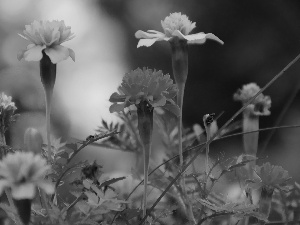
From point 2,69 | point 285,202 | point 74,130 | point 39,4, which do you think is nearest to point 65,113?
point 74,130

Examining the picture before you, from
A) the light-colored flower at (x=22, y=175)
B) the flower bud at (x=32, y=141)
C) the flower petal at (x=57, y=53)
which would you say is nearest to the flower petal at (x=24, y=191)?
the light-colored flower at (x=22, y=175)

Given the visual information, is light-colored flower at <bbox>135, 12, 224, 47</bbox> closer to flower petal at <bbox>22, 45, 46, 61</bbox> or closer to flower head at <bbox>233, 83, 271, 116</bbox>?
flower petal at <bbox>22, 45, 46, 61</bbox>

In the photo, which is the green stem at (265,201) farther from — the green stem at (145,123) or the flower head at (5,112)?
the flower head at (5,112)

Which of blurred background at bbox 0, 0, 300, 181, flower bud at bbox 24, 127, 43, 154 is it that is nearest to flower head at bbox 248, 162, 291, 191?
flower bud at bbox 24, 127, 43, 154

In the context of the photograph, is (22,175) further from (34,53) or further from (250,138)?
(250,138)

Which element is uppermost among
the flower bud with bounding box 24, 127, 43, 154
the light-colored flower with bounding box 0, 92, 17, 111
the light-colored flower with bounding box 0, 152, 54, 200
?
the light-colored flower with bounding box 0, 92, 17, 111

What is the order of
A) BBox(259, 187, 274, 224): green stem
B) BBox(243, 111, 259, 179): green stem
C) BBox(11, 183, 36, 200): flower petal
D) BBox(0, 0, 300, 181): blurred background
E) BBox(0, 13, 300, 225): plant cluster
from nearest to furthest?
BBox(11, 183, 36, 200): flower petal, BBox(0, 13, 300, 225): plant cluster, BBox(259, 187, 274, 224): green stem, BBox(243, 111, 259, 179): green stem, BBox(0, 0, 300, 181): blurred background

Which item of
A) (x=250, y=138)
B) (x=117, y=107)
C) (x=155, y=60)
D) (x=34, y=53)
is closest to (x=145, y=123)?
(x=117, y=107)

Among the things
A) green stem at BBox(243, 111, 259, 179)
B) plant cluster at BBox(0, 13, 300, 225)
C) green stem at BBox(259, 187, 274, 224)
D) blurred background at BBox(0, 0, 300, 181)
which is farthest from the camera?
blurred background at BBox(0, 0, 300, 181)
